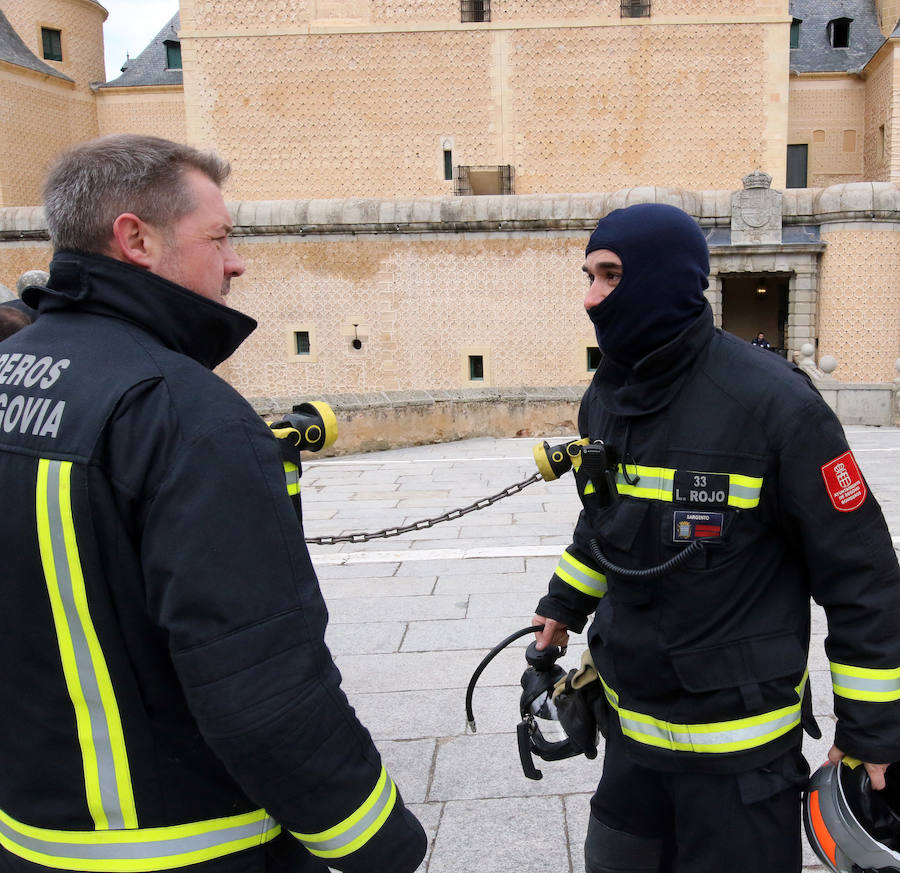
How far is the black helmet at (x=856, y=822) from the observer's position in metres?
1.66

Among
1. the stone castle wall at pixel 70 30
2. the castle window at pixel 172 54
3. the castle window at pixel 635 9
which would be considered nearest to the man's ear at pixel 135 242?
the castle window at pixel 635 9

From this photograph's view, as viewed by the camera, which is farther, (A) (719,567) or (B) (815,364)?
(B) (815,364)

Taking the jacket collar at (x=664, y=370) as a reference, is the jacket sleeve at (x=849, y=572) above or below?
below

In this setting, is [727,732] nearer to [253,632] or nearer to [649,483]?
[649,483]

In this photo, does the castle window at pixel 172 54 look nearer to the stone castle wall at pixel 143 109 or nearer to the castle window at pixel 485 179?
the stone castle wall at pixel 143 109

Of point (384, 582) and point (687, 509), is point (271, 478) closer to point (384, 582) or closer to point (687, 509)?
point (687, 509)

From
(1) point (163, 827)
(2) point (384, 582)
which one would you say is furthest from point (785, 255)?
(1) point (163, 827)

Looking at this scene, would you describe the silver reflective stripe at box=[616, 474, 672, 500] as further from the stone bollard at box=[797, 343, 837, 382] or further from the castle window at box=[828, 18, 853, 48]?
the castle window at box=[828, 18, 853, 48]

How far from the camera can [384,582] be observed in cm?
555

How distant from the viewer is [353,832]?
1317 mm

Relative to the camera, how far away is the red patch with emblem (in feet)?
5.49

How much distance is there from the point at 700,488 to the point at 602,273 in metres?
0.53

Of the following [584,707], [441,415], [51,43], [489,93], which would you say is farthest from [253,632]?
[51,43]

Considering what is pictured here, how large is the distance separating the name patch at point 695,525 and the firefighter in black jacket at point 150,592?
786mm
